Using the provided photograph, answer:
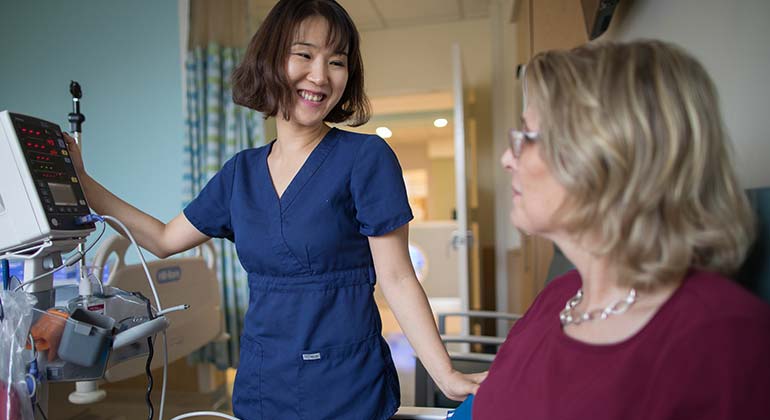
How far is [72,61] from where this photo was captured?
2721mm

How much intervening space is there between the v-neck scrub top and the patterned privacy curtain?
1.81 m

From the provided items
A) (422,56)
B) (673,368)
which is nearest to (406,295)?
(673,368)

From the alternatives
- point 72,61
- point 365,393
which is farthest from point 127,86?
point 365,393

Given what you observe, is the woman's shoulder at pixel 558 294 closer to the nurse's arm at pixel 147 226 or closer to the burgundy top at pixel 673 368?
the burgundy top at pixel 673 368

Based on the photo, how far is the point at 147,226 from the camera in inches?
42.9

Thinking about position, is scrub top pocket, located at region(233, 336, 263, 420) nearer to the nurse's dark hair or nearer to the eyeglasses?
the nurse's dark hair

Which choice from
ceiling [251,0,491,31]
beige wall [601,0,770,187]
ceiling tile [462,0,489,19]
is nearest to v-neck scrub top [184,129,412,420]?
beige wall [601,0,770,187]

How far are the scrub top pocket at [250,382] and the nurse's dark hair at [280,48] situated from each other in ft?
1.54

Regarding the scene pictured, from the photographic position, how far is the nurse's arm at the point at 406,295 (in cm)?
89

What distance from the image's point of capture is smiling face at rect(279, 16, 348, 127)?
915 millimetres

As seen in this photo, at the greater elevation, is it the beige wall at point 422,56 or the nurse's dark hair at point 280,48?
the beige wall at point 422,56

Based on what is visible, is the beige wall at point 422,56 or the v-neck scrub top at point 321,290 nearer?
the v-neck scrub top at point 321,290

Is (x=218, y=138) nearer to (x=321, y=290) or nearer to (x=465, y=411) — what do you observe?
(x=321, y=290)

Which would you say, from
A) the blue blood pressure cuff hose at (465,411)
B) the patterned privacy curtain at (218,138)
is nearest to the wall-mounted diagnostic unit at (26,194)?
the blue blood pressure cuff hose at (465,411)
